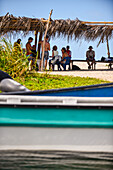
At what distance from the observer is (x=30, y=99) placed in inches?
238

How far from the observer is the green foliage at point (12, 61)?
1052cm

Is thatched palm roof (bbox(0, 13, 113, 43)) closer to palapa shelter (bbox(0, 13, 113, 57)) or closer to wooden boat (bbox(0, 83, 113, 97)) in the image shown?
palapa shelter (bbox(0, 13, 113, 57))

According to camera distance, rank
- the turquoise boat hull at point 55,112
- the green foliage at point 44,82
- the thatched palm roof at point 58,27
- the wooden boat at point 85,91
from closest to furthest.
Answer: the turquoise boat hull at point 55,112, the wooden boat at point 85,91, the green foliage at point 44,82, the thatched palm roof at point 58,27

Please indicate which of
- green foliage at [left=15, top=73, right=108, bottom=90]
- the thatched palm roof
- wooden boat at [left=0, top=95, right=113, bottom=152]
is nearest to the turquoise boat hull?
wooden boat at [left=0, top=95, right=113, bottom=152]

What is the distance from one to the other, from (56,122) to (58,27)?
11268 millimetres

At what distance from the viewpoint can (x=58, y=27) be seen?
1694 cm

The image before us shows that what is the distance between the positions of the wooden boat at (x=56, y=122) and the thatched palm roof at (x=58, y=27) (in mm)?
11033

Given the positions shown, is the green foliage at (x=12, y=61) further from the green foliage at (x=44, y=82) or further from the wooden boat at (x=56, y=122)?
the wooden boat at (x=56, y=122)

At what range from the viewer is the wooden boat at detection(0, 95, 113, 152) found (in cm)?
604

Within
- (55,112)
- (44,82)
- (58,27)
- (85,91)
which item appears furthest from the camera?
(58,27)

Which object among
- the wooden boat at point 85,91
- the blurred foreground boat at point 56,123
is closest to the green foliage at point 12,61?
the wooden boat at point 85,91

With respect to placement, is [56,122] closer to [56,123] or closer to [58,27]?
[56,123]

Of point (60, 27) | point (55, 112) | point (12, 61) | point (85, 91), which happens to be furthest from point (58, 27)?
point (55, 112)

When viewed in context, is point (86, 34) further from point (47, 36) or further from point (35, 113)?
point (35, 113)
